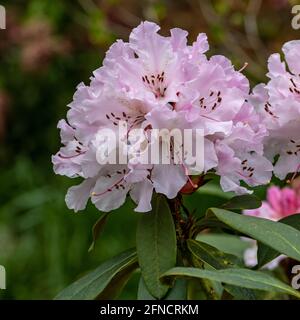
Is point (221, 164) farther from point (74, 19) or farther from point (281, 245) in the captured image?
point (74, 19)

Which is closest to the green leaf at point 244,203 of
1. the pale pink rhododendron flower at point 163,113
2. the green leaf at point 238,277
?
the pale pink rhododendron flower at point 163,113

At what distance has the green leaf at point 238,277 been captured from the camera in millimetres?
832

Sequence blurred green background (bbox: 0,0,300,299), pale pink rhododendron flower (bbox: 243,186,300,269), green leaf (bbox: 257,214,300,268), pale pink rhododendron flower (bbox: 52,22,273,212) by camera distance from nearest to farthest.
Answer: pale pink rhododendron flower (bbox: 52,22,273,212) → green leaf (bbox: 257,214,300,268) → pale pink rhododendron flower (bbox: 243,186,300,269) → blurred green background (bbox: 0,0,300,299)

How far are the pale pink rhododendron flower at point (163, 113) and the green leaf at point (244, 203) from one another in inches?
1.1

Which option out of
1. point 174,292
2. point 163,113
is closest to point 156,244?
point 174,292

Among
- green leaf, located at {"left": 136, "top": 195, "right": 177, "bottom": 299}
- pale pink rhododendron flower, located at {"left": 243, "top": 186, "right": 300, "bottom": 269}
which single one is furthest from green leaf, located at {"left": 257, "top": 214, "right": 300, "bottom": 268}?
pale pink rhododendron flower, located at {"left": 243, "top": 186, "right": 300, "bottom": 269}

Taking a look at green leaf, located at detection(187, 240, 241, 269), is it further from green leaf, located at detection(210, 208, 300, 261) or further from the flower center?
the flower center

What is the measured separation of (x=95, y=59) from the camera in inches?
154

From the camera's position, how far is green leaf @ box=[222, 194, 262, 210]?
3.35 ft

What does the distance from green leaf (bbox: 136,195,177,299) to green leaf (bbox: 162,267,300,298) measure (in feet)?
0.08

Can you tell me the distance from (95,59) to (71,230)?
137 centimetres

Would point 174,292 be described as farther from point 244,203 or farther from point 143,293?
point 244,203
